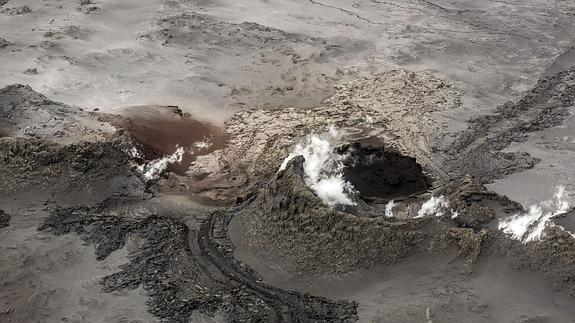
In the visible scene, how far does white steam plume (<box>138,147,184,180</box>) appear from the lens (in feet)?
23.4

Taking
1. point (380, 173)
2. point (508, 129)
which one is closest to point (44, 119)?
point (380, 173)

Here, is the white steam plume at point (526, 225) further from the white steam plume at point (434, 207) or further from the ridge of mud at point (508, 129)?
the ridge of mud at point (508, 129)

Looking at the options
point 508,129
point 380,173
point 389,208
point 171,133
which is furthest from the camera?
point 508,129

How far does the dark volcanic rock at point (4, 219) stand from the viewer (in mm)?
6183

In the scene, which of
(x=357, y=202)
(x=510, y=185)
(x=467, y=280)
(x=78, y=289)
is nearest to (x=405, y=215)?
(x=357, y=202)

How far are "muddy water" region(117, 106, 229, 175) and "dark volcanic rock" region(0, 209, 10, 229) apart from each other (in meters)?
1.77

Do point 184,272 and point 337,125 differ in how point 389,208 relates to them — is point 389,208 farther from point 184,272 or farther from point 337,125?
point 337,125

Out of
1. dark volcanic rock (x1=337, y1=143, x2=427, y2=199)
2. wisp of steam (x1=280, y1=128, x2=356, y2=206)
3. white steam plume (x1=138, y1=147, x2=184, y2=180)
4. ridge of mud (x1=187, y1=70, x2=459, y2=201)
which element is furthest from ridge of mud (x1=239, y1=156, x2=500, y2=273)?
white steam plume (x1=138, y1=147, x2=184, y2=180)

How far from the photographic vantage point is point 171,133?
8.11 metres

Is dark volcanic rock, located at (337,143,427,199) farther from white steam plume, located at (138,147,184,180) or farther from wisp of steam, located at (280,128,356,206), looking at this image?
white steam plume, located at (138,147,184,180)

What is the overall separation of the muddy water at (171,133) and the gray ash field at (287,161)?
0.11ft

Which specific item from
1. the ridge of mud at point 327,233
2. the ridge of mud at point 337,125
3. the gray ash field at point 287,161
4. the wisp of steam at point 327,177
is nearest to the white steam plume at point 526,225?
the gray ash field at point 287,161

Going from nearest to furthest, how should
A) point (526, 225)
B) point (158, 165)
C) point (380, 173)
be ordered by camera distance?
point (526, 225) → point (380, 173) → point (158, 165)

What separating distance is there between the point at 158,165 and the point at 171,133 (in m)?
0.88
